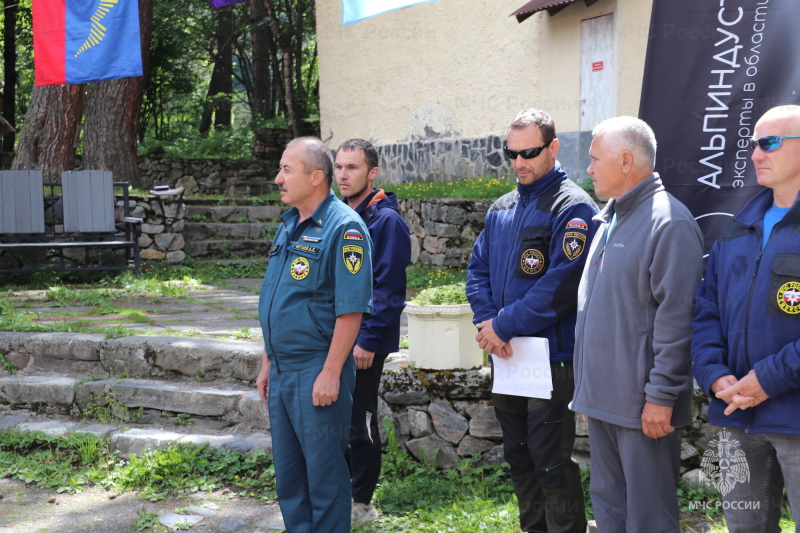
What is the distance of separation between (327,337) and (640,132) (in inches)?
56.9

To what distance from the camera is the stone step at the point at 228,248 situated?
35.1ft

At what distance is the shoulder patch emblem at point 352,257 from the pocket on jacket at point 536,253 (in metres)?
0.70

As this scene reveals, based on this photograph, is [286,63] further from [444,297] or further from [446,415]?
[446,415]

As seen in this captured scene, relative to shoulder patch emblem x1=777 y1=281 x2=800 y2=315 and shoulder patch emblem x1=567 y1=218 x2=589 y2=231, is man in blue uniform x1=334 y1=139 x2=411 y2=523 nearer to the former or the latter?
shoulder patch emblem x1=567 y1=218 x2=589 y2=231

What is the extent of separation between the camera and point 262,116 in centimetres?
2139

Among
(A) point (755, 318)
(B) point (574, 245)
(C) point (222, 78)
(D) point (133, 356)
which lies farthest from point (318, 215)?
(C) point (222, 78)

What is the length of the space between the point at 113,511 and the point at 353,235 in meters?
2.11

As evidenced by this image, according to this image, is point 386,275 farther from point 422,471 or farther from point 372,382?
point 422,471

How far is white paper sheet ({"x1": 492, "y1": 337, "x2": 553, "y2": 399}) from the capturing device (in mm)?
3203

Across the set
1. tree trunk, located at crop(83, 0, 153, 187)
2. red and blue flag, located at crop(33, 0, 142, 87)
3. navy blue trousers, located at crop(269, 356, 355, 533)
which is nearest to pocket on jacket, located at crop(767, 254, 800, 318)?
navy blue trousers, located at crop(269, 356, 355, 533)

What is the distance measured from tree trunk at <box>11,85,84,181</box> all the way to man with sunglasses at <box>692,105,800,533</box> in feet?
33.0

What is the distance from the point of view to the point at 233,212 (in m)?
11.9

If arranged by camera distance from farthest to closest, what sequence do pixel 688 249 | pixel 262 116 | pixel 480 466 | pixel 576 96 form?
pixel 262 116, pixel 576 96, pixel 480 466, pixel 688 249

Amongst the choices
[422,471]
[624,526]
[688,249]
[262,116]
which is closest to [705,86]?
[688,249]
